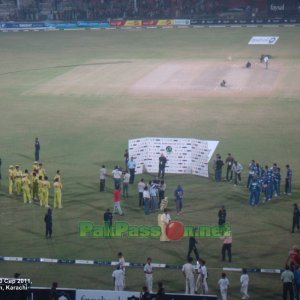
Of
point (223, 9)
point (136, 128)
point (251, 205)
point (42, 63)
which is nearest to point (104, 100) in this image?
point (136, 128)

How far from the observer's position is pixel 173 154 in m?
42.2

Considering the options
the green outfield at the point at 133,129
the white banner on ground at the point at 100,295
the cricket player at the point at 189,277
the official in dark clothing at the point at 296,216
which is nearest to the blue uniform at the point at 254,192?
the green outfield at the point at 133,129

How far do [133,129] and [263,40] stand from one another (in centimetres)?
3980

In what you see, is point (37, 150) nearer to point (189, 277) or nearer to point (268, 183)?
point (268, 183)

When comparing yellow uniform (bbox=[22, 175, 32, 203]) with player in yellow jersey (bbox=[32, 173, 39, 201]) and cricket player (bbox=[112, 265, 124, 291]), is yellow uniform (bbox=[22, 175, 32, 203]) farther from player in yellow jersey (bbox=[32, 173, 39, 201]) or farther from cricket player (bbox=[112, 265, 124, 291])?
cricket player (bbox=[112, 265, 124, 291])

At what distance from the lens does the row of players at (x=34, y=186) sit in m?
37.0

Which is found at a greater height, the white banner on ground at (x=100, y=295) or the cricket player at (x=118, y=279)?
the white banner on ground at (x=100, y=295)

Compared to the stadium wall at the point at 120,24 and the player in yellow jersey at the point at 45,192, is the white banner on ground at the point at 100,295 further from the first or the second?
the stadium wall at the point at 120,24

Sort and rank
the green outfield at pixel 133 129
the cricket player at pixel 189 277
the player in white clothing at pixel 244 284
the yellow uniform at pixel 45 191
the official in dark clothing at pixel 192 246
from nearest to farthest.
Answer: the player in white clothing at pixel 244 284, the cricket player at pixel 189 277, the official in dark clothing at pixel 192 246, the green outfield at pixel 133 129, the yellow uniform at pixel 45 191

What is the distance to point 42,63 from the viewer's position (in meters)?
78.1

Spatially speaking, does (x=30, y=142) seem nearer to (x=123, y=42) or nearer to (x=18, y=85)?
(x=18, y=85)

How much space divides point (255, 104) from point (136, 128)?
10.7m

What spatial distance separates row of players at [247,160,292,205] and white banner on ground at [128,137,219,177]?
11.6ft

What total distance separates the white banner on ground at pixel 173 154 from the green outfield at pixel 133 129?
0.61m
